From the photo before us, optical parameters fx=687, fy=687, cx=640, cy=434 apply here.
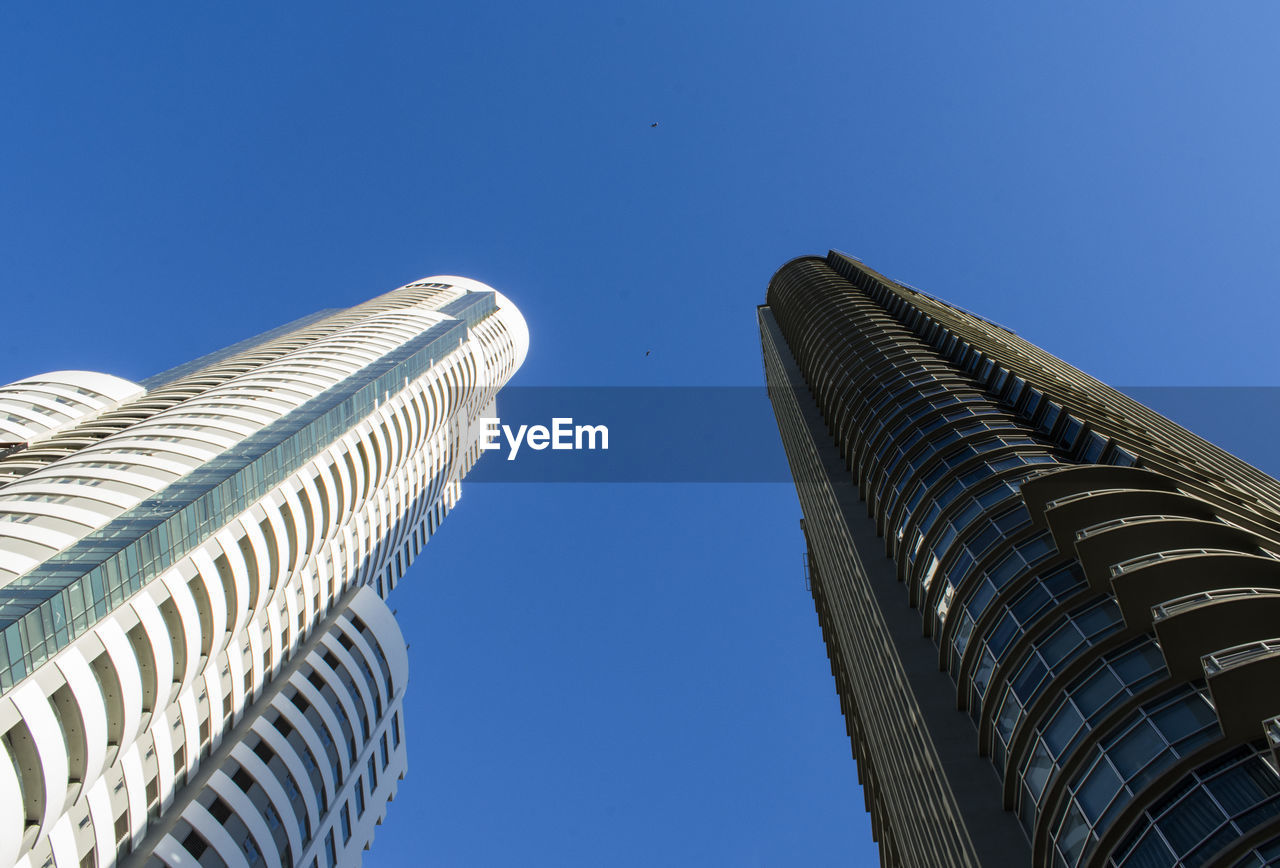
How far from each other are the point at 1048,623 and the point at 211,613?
1328 inches

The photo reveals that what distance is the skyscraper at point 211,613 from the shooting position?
23.0 meters

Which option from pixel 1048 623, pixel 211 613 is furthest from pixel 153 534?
pixel 1048 623

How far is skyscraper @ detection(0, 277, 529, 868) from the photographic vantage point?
75.6 feet

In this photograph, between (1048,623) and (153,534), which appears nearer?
(1048,623)

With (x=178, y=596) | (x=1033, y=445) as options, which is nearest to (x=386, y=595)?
(x=178, y=596)

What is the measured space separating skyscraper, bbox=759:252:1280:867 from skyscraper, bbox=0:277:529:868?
98.6 ft

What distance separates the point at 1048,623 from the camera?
22.7 m

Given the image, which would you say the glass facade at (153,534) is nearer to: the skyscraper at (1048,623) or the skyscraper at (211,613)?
the skyscraper at (211,613)

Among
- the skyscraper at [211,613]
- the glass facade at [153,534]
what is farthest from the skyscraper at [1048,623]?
the glass facade at [153,534]

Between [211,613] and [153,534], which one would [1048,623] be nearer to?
[153,534]

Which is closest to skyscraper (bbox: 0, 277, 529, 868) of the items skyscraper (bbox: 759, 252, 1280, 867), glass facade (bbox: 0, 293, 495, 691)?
glass facade (bbox: 0, 293, 495, 691)

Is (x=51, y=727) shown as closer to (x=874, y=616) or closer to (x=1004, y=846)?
(x=1004, y=846)

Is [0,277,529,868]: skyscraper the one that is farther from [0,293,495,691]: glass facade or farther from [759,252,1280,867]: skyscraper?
[759,252,1280,867]: skyscraper

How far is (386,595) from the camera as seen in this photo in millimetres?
67062
